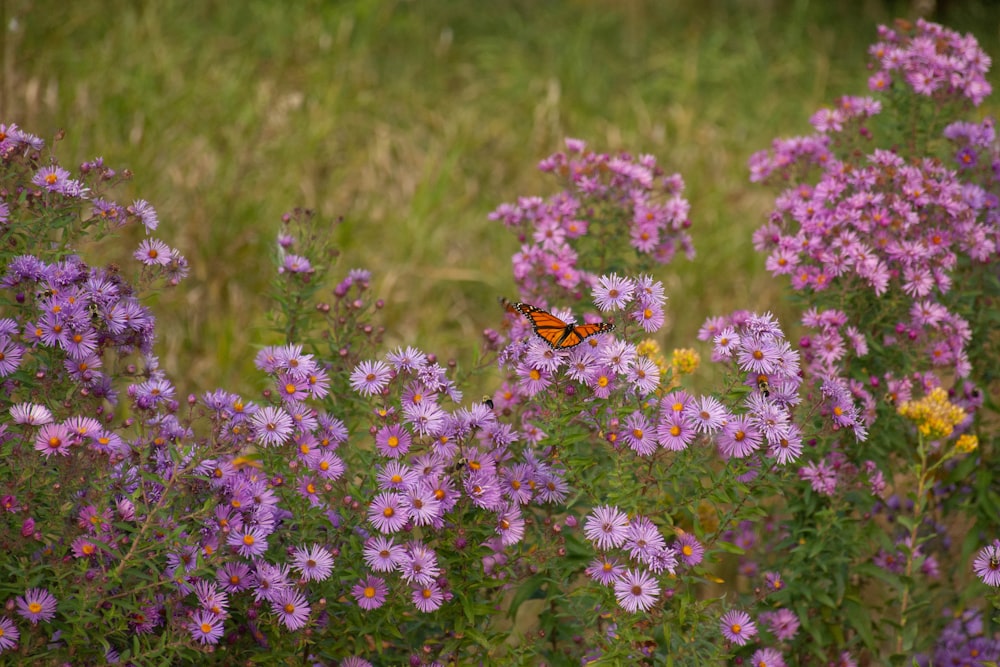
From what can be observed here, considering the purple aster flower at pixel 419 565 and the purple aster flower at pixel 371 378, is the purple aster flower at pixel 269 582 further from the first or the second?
the purple aster flower at pixel 371 378

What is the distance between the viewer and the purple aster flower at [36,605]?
1.95 metres

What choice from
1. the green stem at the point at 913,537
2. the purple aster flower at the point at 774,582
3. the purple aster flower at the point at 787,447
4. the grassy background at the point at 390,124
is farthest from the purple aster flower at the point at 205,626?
the grassy background at the point at 390,124

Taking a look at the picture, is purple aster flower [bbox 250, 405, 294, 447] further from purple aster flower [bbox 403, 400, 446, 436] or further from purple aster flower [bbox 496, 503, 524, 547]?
purple aster flower [bbox 496, 503, 524, 547]

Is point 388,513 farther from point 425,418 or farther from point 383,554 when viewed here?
point 425,418

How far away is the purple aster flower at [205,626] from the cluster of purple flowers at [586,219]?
4.48 ft

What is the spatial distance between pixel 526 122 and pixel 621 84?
3.97 feet

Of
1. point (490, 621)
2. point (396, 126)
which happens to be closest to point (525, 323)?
point (490, 621)

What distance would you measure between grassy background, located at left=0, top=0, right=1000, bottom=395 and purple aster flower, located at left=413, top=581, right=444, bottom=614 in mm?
2551

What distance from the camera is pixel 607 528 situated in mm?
2178

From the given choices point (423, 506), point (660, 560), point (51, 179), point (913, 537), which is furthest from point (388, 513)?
point (913, 537)

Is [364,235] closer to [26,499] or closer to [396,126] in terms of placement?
[396,126]

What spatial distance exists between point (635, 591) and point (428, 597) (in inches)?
15.9

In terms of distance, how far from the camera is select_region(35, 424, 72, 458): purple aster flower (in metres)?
1.98

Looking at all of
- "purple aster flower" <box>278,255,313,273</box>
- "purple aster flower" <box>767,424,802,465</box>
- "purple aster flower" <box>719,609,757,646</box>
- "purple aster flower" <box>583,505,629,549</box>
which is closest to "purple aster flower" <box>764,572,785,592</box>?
"purple aster flower" <box>719,609,757,646</box>
